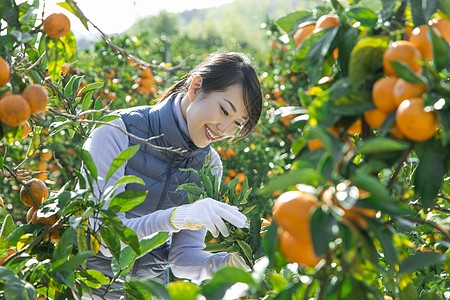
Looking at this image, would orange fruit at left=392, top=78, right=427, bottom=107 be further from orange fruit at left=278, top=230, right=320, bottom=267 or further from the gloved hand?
the gloved hand

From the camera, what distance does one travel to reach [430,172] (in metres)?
0.57

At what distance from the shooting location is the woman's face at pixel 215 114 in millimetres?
1546

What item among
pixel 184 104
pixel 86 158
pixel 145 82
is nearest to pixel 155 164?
pixel 184 104

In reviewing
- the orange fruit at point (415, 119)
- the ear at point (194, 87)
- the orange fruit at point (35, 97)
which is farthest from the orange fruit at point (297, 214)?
the ear at point (194, 87)

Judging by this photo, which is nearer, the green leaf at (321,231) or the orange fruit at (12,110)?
the green leaf at (321,231)

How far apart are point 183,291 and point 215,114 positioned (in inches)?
40.4

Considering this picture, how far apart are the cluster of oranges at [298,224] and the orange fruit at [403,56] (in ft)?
0.60

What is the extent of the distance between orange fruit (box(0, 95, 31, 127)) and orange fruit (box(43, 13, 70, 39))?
0.51 feet

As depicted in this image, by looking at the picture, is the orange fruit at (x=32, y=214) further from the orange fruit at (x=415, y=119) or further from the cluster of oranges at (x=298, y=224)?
the orange fruit at (x=415, y=119)

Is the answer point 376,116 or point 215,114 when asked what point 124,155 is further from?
point 215,114

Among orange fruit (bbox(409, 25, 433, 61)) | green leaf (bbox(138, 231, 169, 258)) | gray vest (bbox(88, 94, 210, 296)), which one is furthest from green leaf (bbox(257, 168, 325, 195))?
A: gray vest (bbox(88, 94, 210, 296))

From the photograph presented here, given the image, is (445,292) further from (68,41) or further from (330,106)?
(68,41)

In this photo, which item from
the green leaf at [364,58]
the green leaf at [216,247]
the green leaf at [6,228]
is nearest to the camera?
the green leaf at [364,58]

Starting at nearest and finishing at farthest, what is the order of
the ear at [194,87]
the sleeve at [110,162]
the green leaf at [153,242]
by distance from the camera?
the green leaf at [153,242] < the sleeve at [110,162] < the ear at [194,87]
